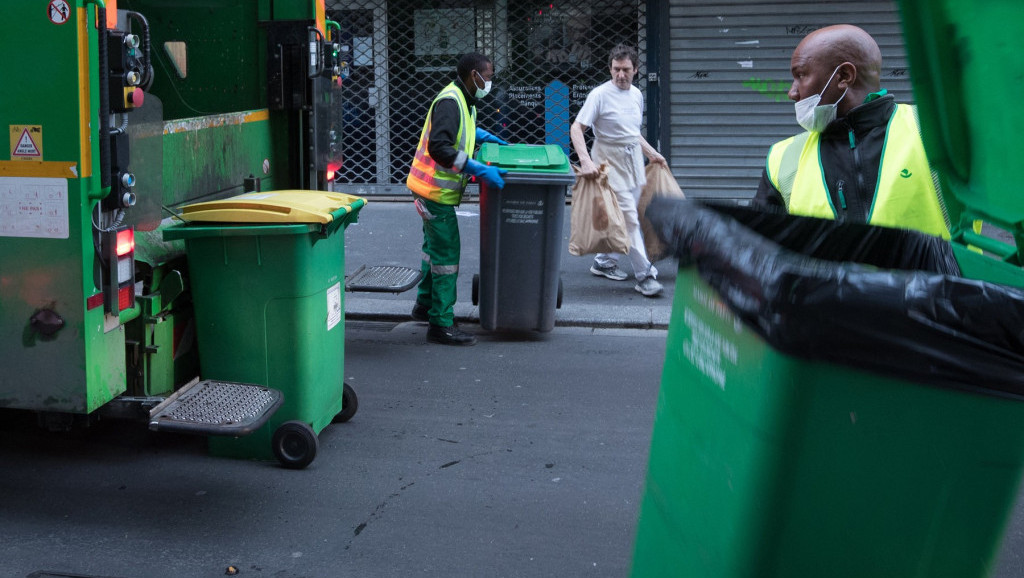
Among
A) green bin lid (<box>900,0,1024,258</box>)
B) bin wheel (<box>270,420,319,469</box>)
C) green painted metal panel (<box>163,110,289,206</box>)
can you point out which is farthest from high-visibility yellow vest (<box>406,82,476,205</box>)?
green bin lid (<box>900,0,1024,258</box>)

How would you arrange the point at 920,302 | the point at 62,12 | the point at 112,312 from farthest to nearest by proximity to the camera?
1. the point at 112,312
2. the point at 62,12
3. the point at 920,302

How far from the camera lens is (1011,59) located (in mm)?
1965

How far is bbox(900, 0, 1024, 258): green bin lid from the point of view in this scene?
78.1 inches

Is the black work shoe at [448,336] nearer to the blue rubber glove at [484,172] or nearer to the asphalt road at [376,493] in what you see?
the asphalt road at [376,493]

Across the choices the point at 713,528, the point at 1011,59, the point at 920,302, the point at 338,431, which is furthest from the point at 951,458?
the point at 338,431

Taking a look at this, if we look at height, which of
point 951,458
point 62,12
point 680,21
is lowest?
point 951,458

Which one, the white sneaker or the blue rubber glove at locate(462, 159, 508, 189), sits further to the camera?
the white sneaker

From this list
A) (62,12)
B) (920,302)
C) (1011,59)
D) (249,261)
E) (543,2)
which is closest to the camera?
(920,302)

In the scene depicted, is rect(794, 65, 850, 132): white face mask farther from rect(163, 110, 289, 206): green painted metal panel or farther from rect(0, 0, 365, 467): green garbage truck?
rect(163, 110, 289, 206): green painted metal panel

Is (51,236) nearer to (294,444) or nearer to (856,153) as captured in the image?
(294,444)

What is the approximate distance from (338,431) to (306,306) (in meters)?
0.85

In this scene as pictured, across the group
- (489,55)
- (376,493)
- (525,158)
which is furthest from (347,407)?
(489,55)

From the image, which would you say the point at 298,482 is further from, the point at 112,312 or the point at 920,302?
the point at 920,302

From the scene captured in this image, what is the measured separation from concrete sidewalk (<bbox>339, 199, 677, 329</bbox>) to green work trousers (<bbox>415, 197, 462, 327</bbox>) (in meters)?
0.66
